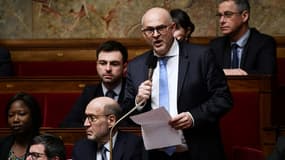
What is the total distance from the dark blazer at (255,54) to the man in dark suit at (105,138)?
1.05m

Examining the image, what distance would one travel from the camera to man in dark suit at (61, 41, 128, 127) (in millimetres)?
3742

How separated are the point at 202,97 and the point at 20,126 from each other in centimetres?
92

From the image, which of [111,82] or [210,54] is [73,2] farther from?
[210,54]

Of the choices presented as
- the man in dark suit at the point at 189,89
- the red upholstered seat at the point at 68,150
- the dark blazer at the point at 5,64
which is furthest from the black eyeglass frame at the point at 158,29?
the dark blazer at the point at 5,64

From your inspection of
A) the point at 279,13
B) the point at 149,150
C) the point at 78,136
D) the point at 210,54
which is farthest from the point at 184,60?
the point at 279,13

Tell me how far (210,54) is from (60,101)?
1.30 meters

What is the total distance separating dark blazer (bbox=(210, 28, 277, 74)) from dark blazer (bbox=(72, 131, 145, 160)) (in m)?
1.05

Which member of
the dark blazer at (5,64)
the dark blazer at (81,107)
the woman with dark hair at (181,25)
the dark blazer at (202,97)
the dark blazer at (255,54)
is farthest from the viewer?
the dark blazer at (5,64)

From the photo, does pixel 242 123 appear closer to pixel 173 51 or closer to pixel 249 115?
pixel 249 115

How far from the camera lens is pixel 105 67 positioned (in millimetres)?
3744

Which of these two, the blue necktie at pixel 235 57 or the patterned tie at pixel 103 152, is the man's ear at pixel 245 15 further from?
the patterned tie at pixel 103 152

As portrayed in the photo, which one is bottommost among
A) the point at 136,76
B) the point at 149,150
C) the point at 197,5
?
the point at 149,150

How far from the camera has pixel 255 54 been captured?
13.6ft

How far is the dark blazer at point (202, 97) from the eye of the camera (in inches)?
117
